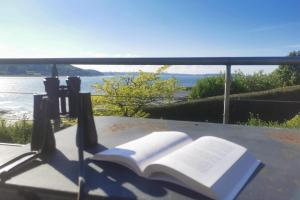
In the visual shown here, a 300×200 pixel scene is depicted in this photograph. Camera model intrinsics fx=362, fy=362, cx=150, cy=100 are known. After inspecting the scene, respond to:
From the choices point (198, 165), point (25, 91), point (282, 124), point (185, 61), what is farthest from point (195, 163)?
point (282, 124)

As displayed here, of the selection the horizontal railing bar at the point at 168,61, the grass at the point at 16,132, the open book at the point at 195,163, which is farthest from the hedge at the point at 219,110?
the open book at the point at 195,163

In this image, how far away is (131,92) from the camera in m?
6.93

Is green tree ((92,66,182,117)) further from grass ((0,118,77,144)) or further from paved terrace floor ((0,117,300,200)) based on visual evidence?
paved terrace floor ((0,117,300,200))

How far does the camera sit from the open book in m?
0.78

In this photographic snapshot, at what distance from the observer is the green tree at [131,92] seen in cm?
675

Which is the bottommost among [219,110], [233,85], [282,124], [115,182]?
[219,110]

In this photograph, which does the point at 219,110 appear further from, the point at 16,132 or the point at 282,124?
the point at 16,132

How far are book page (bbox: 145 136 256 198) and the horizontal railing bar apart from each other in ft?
3.89

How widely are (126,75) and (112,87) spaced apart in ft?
1.26

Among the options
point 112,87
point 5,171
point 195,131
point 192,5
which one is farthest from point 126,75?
point 5,171

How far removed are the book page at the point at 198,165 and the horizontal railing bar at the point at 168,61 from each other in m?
1.19

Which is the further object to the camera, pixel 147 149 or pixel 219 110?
pixel 219 110

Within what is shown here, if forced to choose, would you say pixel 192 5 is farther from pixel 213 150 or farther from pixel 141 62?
pixel 213 150

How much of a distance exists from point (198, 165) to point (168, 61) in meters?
1.45
